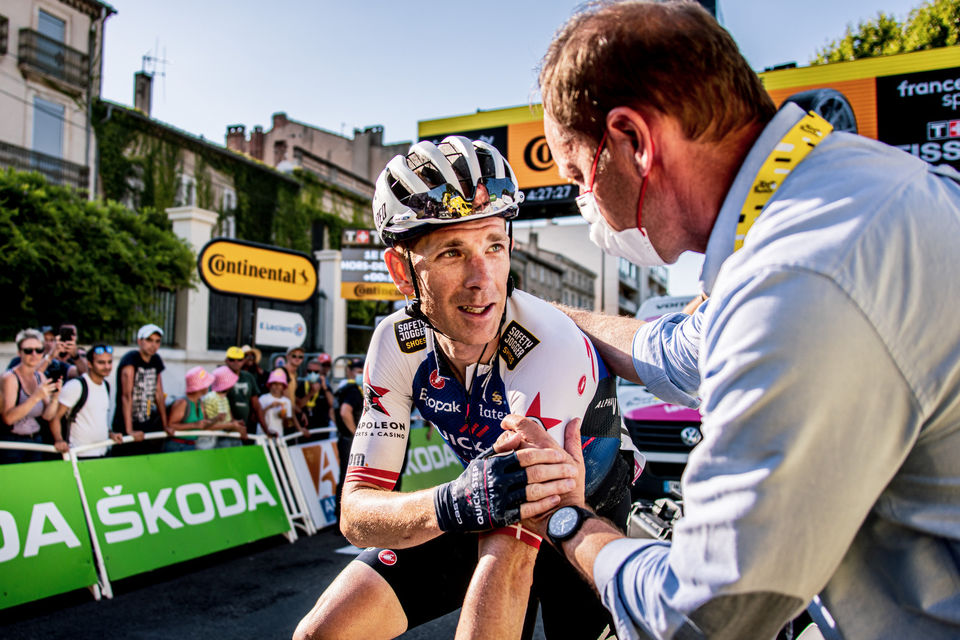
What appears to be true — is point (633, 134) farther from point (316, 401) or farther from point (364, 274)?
point (364, 274)

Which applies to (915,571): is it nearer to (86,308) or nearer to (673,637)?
(673,637)

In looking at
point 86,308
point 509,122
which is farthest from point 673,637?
point 86,308

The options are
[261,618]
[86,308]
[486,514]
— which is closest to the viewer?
[486,514]

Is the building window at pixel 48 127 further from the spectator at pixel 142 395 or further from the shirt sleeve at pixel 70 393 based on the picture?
the shirt sleeve at pixel 70 393

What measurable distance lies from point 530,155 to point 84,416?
12.6 m

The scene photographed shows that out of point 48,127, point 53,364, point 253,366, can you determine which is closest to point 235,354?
point 253,366

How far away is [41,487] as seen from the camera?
5.83 metres

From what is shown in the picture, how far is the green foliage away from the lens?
52.7 feet

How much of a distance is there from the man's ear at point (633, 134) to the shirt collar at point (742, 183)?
0.18 metres

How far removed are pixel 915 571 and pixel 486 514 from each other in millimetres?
927

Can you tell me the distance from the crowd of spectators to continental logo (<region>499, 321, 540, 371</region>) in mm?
5634

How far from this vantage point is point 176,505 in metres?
6.83

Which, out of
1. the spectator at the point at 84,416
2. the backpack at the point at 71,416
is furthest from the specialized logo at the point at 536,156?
the backpack at the point at 71,416

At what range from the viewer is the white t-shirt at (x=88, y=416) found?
6.93 m
